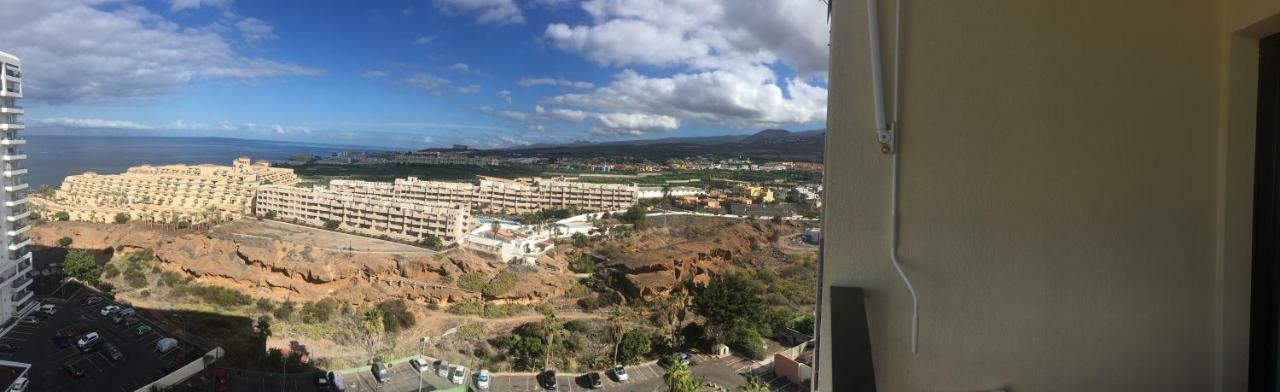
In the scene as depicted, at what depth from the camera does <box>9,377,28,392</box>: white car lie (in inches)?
238

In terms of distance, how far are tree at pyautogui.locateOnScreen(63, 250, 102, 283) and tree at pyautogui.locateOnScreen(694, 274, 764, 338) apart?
1055 cm

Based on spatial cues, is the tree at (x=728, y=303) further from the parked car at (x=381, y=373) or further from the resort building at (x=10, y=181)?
the resort building at (x=10, y=181)

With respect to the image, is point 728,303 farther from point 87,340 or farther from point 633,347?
point 87,340

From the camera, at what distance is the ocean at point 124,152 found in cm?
744

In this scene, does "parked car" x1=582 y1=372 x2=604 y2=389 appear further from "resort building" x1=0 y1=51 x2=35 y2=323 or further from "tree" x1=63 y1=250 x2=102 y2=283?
"tree" x1=63 y1=250 x2=102 y2=283

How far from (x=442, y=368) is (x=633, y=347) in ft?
11.3

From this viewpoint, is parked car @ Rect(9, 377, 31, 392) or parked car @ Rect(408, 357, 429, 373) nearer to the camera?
parked car @ Rect(9, 377, 31, 392)

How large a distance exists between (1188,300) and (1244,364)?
14 centimetres

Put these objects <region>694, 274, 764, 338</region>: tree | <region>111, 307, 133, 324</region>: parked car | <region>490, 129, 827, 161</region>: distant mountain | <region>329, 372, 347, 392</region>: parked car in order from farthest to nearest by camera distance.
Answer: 1. <region>490, 129, 827, 161</region>: distant mountain
2. <region>694, 274, 764, 338</region>: tree
3. <region>329, 372, 347, 392</region>: parked car
4. <region>111, 307, 133, 324</region>: parked car

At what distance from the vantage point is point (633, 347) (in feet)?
31.2

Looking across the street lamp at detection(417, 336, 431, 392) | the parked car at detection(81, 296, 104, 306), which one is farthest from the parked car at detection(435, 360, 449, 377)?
the parked car at detection(81, 296, 104, 306)

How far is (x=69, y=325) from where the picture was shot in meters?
7.13

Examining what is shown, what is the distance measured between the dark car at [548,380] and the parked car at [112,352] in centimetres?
601

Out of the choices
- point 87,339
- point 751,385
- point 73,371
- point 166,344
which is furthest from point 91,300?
point 751,385
